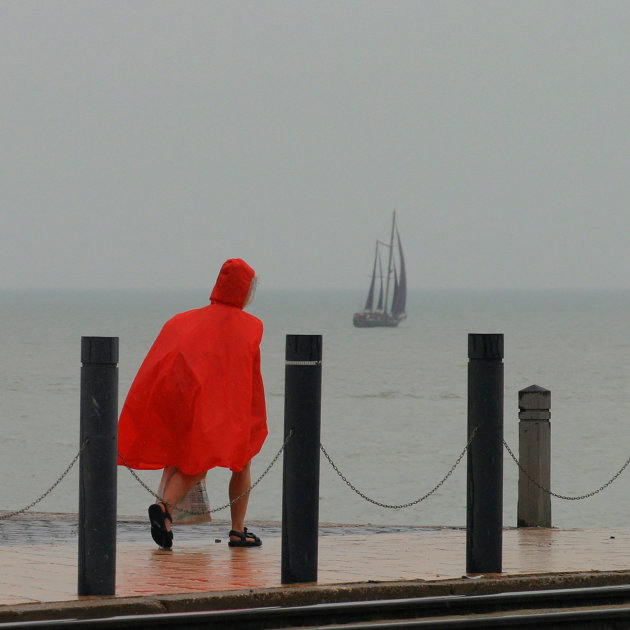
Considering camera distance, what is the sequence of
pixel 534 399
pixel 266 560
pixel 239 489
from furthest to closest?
pixel 534 399 < pixel 239 489 < pixel 266 560

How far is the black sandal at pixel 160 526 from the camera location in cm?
771

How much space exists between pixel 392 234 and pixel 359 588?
106 meters

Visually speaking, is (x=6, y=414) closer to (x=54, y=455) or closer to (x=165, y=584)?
(x=54, y=455)

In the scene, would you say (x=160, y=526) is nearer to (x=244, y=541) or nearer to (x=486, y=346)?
(x=244, y=541)

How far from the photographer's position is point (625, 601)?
6.51 metres

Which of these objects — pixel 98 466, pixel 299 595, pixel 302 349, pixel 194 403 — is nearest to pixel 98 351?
pixel 98 466

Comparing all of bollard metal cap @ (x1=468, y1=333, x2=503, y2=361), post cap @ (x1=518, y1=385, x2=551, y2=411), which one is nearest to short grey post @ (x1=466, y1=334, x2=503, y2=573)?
bollard metal cap @ (x1=468, y1=333, x2=503, y2=361)

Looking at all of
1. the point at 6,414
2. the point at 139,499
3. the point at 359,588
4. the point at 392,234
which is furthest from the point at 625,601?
the point at 392,234

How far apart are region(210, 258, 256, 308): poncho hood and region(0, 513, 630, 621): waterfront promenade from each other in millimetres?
1384

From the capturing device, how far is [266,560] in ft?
24.1

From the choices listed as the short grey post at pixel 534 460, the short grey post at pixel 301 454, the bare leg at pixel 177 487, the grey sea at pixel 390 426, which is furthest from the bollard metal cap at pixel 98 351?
the grey sea at pixel 390 426

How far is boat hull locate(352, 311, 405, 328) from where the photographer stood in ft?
411

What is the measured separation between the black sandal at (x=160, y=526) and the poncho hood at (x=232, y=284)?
121 cm

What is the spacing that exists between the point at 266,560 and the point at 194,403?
3.09ft
